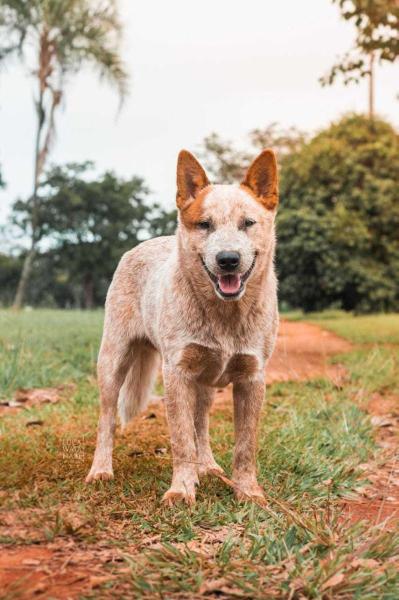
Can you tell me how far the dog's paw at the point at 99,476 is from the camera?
4090 mm

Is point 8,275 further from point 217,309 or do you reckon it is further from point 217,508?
point 217,508

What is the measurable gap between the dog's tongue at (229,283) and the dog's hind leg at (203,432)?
1.07 metres

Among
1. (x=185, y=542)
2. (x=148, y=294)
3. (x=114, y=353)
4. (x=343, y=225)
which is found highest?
(x=343, y=225)

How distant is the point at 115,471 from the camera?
434 centimetres

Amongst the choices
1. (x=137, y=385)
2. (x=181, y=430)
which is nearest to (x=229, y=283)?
(x=181, y=430)

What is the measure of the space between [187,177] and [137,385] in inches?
60.6

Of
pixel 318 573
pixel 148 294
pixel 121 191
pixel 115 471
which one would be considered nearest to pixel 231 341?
pixel 148 294

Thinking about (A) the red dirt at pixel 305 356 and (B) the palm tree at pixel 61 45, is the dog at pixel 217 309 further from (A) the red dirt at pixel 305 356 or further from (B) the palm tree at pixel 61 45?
(B) the palm tree at pixel 61 45

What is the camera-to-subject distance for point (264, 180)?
4.05 meters

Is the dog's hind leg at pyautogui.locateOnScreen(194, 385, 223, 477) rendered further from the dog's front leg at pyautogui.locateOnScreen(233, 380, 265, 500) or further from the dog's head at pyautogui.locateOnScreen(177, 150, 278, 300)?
the dog's head at pyautogui.locateOnScreen(177, 150, 278, 300)

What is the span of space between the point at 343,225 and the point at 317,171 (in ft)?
10.5

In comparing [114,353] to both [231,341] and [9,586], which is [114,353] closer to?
[231,341]

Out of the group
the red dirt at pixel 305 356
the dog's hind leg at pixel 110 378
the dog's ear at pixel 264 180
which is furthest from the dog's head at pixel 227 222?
the red dirt at pixel 305 356

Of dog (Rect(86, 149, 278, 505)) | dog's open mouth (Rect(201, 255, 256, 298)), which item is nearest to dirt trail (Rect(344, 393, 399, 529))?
dog (Rect(86, 149, 278, 505))
